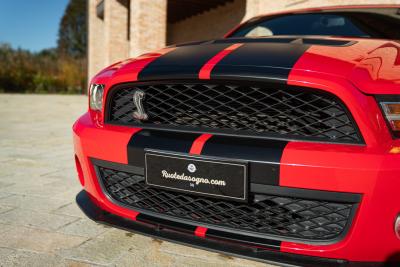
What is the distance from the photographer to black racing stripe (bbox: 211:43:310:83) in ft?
4.71

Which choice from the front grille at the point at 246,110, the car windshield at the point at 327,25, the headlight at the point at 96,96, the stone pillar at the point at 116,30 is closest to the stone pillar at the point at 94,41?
the stone pillar at the point at 116,30

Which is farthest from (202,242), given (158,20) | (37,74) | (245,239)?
(37,74)

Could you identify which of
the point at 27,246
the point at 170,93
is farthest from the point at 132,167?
the point at 27,246

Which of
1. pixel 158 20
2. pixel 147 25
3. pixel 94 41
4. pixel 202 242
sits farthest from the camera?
pixel 94 41

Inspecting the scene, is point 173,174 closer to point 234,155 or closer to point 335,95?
point 234,155

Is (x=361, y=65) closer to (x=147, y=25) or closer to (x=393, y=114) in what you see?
(x=393, y=114)

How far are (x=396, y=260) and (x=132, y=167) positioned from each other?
1060 millimetres

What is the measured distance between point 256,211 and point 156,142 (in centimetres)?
49

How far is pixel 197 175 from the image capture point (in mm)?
1488

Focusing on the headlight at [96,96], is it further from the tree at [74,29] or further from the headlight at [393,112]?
the tree at [74,29]

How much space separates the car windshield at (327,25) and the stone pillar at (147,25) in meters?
7.70

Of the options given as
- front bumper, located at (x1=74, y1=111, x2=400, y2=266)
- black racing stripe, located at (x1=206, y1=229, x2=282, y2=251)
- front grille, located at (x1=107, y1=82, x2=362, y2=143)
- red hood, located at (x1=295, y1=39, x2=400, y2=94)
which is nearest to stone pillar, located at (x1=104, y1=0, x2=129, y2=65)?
front grille, located at (x1=107, y1=82, x2=362, y2=143)

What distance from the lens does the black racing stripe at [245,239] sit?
1396mm

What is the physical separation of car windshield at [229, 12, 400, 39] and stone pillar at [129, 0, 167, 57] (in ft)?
25.3
